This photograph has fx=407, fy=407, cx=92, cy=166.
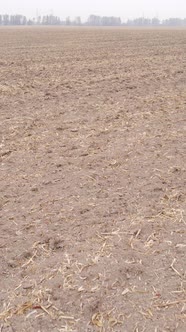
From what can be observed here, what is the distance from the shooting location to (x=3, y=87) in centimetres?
1198

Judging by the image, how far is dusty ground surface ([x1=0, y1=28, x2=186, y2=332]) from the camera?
126 inches

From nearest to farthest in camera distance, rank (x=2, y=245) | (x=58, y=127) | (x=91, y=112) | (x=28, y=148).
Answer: (x=2, y=245), (x=28, y=148), (x=58, y=127), (x=91, y=112)

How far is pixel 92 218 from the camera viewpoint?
4520mm

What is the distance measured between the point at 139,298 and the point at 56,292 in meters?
0.69

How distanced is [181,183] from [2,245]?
2467mm

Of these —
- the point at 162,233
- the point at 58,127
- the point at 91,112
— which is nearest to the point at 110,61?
the point at 91,112

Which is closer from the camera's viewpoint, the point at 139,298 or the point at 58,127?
the point at 139,298

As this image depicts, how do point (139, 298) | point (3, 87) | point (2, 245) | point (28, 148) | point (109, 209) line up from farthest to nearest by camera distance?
point (3, 87), point (28, 148), point (109, 209), point (2, 245), point (139, 298)

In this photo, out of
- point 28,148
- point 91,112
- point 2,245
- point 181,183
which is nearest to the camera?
point 2,245

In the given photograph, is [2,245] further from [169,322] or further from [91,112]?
[91,112]

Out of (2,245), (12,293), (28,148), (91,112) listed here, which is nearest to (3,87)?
(91,112)

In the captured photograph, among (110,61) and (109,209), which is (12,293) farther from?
(110,61)

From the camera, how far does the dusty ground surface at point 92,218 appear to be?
320 centimetres

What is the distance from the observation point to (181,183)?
5.31m
